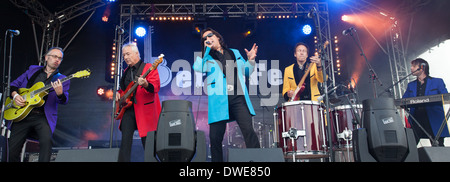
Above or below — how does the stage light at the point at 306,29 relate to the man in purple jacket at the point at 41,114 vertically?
above

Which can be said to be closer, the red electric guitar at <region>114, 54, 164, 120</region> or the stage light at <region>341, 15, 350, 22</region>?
the red electric guitar at <region>114, 54, 164, 120</region>

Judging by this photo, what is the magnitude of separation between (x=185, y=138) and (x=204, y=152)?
8.2 inches

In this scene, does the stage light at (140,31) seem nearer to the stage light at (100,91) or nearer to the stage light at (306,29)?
the stage light at (100,91)

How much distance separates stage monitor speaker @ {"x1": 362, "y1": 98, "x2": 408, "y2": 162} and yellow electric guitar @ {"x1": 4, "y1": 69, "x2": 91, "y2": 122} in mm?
3679

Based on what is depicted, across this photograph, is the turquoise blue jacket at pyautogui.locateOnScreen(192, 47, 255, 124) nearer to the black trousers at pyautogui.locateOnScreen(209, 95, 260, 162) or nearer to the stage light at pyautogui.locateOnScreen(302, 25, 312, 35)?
the black trousers at pyautogui.locateOnScreen(209, 95, 260, 162)

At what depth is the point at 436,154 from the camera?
2830mm

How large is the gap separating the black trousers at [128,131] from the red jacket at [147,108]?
0.20 feet

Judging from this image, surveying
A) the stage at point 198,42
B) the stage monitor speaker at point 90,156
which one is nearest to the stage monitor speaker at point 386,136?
the stage monitor speaker at point 90,156

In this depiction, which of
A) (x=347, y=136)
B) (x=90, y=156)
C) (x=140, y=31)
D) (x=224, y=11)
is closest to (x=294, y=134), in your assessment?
(x=347, y=136)

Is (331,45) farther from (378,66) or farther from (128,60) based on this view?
(128,60)

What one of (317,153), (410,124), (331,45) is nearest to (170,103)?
(317,153)

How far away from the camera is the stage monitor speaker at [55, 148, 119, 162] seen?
2.85 meters

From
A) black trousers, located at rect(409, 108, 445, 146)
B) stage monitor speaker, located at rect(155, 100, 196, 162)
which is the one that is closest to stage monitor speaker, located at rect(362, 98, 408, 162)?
stage monitor speaker, located at rect(155, 100, 196, 162)

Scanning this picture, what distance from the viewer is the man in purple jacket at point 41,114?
3.79m
